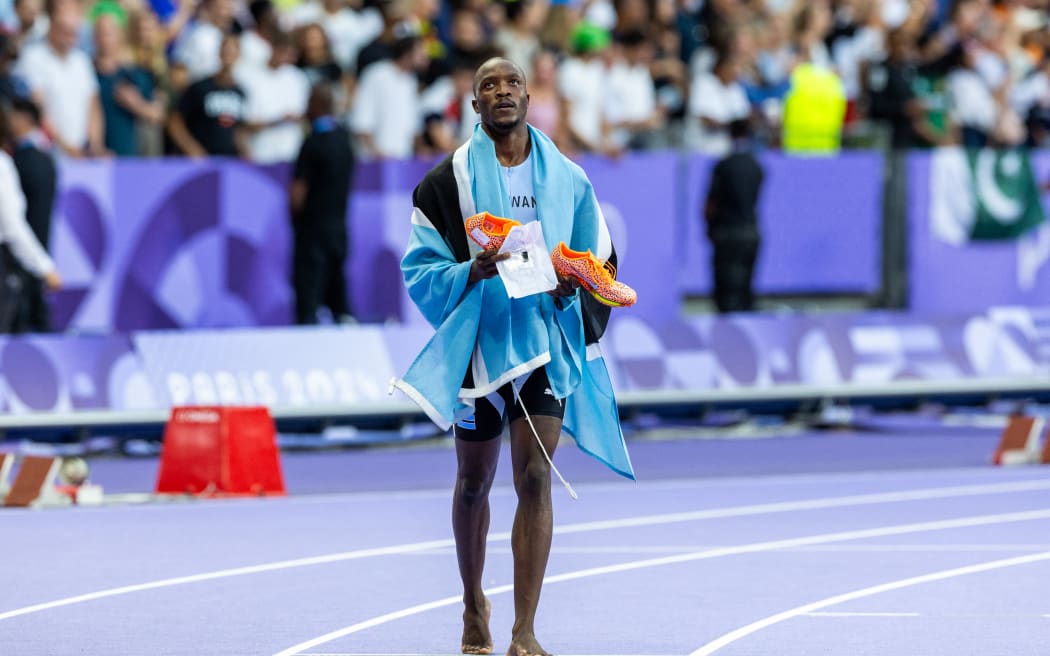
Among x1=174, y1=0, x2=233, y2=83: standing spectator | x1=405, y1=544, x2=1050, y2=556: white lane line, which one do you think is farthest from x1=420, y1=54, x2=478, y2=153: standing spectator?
x1=405, y1=544, x2=1050, y2=556: white lane line

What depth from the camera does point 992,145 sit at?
70.7 ft

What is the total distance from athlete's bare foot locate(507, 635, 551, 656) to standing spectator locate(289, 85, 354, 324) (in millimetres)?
10274

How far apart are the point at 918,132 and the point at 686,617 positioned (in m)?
13.1

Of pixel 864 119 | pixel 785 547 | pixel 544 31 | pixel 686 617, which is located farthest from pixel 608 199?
pixel 686 617

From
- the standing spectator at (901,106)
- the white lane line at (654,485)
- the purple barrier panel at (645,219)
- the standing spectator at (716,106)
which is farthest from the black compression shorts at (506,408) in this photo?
the standing spectator at (901,106)

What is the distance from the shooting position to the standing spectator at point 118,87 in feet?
57.6

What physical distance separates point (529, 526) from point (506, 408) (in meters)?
0.51

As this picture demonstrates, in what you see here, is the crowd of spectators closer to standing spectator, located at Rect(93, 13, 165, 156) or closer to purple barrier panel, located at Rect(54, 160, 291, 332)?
standing spectator, located at Rect(93, 13, 165, 156)

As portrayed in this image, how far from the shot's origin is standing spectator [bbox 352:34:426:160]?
1844cm

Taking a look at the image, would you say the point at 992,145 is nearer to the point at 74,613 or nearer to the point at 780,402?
the point at 780,402

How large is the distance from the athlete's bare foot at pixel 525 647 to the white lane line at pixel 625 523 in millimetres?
2600

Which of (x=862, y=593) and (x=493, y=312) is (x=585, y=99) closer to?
(x=862, y=593)

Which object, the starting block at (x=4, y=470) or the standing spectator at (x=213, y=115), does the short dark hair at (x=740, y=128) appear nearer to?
the standing spectator at (x=213, y=115)

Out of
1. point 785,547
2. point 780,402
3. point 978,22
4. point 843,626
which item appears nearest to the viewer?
point 843,626
